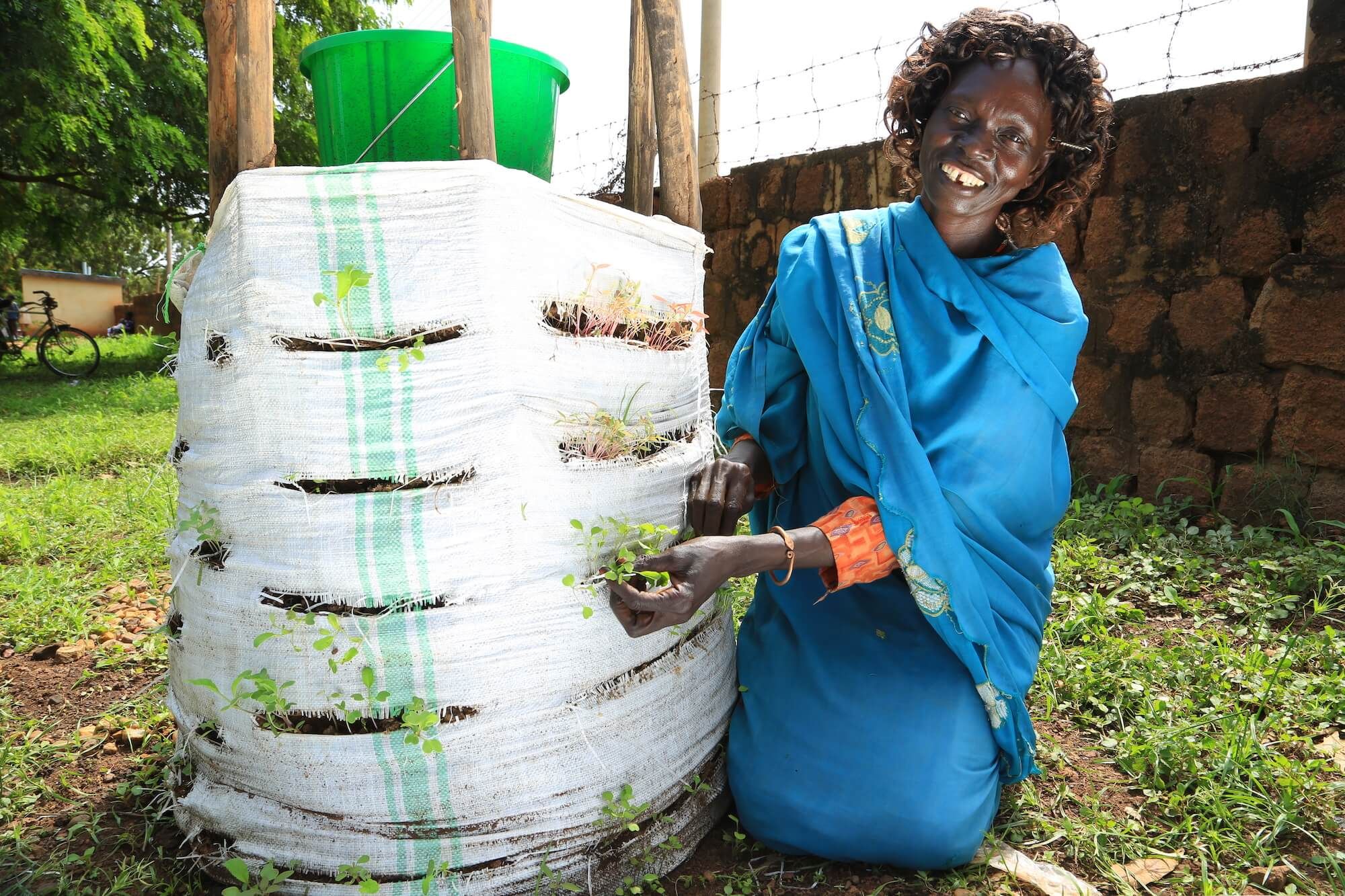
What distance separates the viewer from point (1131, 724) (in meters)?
2.09

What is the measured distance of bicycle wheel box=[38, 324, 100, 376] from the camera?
9.99 m

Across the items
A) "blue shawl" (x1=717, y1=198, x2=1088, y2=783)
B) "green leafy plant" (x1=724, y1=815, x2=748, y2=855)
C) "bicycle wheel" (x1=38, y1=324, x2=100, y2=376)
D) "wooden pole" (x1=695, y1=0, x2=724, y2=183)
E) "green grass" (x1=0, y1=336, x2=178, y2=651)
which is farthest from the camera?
"bicycle wheel" (x1=38, y1=324, x2=100, y2=376)

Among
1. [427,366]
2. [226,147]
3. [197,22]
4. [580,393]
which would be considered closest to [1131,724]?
[580,393]

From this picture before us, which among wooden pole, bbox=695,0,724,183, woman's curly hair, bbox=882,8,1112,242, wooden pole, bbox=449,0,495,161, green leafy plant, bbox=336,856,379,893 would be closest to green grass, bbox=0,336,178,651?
wooden pole, bbox=449,0,495,161

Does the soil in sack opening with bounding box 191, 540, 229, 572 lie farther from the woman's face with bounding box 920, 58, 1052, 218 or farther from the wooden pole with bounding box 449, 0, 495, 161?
the woman's face with bounding box 920, 58, 1052, 218

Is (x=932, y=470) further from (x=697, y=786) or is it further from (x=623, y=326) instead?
(x=697, y=786)

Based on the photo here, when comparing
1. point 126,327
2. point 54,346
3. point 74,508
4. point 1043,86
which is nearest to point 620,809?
point 1043,86

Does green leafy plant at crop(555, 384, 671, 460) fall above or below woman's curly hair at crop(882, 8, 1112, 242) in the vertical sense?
below

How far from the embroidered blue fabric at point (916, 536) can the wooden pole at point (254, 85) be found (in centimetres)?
101

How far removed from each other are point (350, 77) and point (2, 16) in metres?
7.58

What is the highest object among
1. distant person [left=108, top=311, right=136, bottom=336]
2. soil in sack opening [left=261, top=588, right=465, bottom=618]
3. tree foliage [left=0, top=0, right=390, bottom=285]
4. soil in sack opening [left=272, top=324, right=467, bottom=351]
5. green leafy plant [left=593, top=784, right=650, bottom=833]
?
tree foliage [left=0, top=0, right=390, bottom=285]

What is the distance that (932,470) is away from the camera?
5.37 feet

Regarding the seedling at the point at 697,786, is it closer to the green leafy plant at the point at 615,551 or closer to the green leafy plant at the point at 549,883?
the green leafy plant at the point at 549,883

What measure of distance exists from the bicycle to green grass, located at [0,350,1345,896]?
7.84 m
